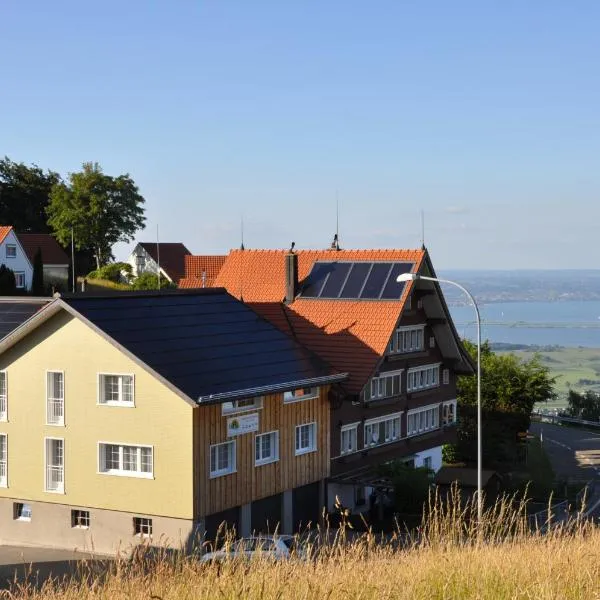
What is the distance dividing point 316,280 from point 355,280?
1936 mm

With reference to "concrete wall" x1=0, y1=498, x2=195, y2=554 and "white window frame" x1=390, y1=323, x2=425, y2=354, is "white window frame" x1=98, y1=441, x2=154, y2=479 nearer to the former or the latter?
"concrete wall" x1=0, y1=498, x2=195, y2=554

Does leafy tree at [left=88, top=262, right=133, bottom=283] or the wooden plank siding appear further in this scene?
leafy tree at [left=88, top=262, right=133, bottom=283]

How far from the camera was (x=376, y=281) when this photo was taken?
42.4 meters

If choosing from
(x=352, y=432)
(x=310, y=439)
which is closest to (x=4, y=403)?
(x=310, y=439)

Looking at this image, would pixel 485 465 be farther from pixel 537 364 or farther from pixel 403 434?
pixel 537 364

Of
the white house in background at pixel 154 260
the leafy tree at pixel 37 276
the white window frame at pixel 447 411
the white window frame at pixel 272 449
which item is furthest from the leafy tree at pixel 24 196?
the white window frame at pixel 272 449

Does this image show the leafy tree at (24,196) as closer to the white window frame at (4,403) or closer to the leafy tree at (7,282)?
the leafy tree at (7,282)

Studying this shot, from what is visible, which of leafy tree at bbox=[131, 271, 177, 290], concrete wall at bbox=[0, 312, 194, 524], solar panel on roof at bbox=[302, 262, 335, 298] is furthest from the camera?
leafy tree at bbox=[131, 271, 177, 290]

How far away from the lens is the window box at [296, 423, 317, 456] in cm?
3634

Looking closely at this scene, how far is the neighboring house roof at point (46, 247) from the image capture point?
292 ft

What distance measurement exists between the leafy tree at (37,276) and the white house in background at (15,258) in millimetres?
1434

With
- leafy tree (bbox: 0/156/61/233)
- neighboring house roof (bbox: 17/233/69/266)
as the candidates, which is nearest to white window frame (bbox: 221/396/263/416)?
neighboring house roof (bbox: 17/233/69/266)

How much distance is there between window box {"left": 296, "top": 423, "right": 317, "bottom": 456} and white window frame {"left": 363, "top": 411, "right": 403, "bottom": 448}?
4.19 meters

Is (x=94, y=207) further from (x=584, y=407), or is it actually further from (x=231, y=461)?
(x=231, y=461)
